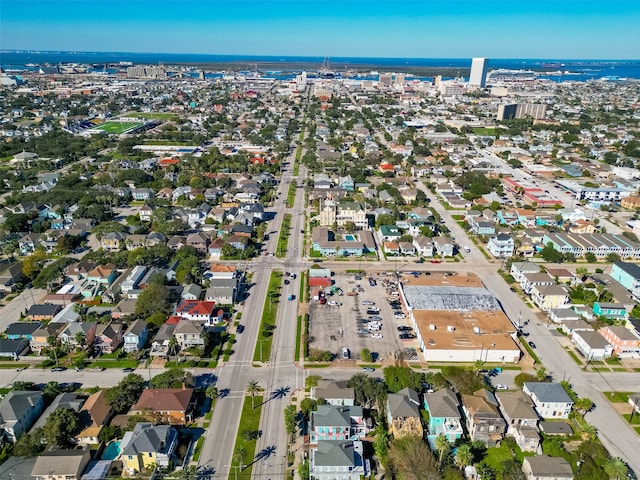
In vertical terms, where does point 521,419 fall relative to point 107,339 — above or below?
above

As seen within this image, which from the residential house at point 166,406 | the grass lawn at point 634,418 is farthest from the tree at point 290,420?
the grass lawn at point 634,418

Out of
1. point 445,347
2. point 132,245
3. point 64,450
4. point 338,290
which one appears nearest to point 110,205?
point 132,245

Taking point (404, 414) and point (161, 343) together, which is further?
point (161, 343)

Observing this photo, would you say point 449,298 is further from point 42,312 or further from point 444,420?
point 42,312

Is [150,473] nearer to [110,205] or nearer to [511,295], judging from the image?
[511,295]

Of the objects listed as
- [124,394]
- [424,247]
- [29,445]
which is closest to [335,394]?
[124,394]

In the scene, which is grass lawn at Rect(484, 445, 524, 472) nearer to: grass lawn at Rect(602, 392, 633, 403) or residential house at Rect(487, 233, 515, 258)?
grass lawn at Rect(602, 392, 633, 403)

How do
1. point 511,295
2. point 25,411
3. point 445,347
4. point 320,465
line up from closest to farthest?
point 320,465 → point 25,411 → point 445,347 → point 511,295
